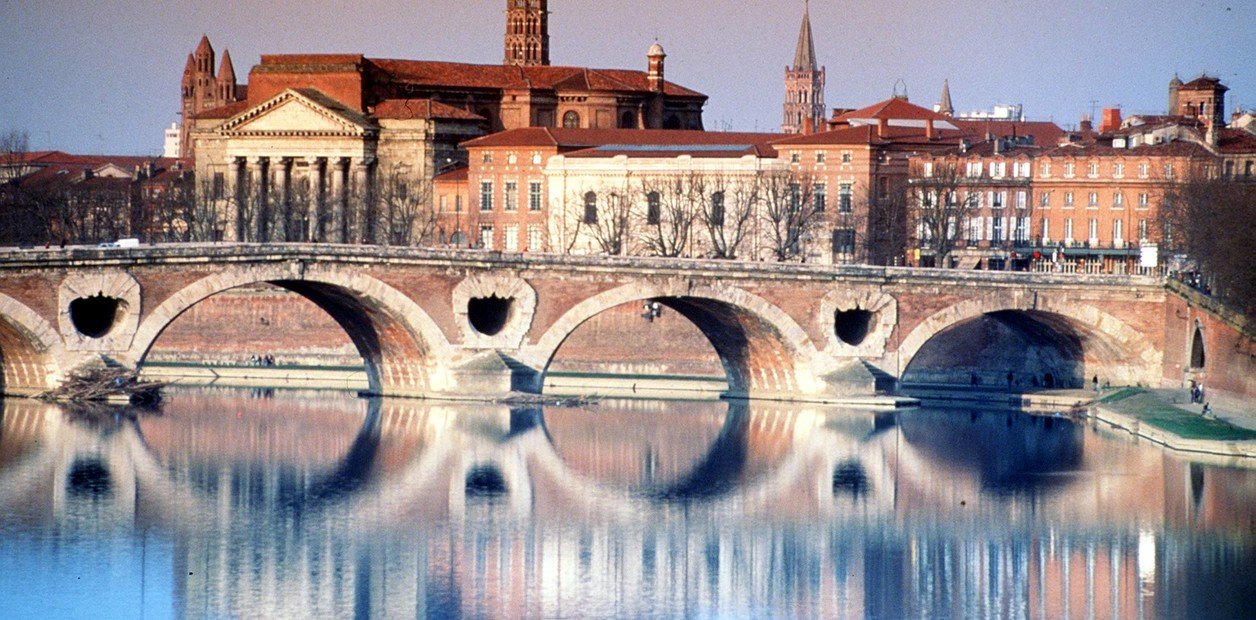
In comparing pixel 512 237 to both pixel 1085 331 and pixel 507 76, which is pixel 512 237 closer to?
pixel 507 76

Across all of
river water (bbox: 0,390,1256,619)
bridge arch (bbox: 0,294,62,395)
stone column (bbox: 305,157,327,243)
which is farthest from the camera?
stone column (bbox: 305,157,327,243)

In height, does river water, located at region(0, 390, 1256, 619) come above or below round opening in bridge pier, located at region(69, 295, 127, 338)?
below

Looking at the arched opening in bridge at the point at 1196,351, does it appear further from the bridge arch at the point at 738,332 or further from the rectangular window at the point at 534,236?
the rectangular window at the point at 534,236

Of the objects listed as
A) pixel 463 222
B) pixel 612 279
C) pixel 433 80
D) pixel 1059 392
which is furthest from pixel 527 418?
pixel 433 80

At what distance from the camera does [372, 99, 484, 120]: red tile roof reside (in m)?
108

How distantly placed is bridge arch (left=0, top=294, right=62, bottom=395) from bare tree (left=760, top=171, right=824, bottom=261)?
30.8 meters

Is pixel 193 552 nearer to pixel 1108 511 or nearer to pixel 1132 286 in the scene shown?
pixel 1108 511

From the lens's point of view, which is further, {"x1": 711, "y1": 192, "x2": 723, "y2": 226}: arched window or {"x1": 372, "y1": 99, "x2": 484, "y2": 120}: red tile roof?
{"x1": 372, "y1": 99, "x2": 484, "y2": 120}: red tile roof

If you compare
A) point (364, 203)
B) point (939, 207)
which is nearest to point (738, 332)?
point (939, 207)

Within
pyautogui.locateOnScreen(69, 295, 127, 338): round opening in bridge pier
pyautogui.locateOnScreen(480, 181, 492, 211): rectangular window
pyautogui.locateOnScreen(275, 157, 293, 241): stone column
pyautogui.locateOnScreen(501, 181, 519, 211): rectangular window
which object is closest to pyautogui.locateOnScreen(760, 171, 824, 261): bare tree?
pyautogui.locateOnScreen(501, 181, 519, 211): rectangular window

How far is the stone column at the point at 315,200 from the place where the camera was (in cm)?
9862

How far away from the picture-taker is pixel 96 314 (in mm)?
68688

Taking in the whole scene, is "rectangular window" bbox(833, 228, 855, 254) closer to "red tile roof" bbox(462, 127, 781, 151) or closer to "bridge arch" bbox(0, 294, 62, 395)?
"red tile roof" bbox(462, 127, 781, 151)

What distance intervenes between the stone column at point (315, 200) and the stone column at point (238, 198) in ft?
7.87
